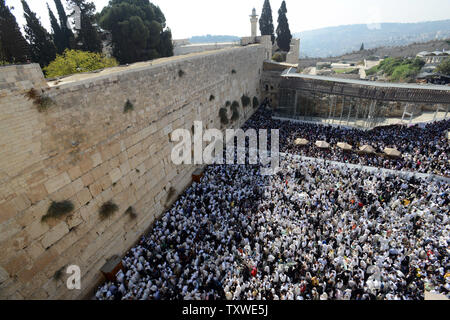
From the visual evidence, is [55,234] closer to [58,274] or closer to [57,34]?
[58,274]

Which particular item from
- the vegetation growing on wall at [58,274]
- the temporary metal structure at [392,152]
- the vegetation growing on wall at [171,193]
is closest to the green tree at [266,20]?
the temporary metal structure at [392,152]

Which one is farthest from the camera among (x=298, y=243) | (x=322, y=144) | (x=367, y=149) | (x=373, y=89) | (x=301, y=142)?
(x=373, y=89)

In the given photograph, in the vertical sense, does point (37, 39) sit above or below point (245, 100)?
above

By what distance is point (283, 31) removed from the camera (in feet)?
99.4

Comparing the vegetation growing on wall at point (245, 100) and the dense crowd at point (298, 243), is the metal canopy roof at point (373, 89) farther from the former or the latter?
the dense crowd at point (298, 243)

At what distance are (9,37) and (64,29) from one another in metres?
5.99

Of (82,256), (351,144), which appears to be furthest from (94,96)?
(351,144)

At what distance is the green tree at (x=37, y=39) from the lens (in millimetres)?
16359

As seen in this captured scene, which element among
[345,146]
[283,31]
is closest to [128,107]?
[345,146]

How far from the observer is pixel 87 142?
6328 millimetres

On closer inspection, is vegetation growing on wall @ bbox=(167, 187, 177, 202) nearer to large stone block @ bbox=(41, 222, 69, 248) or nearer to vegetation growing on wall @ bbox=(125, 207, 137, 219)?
vegetation growing on wall @ bbox=(125, 207, 137, 219)

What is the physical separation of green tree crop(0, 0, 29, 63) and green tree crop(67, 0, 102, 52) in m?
4.00

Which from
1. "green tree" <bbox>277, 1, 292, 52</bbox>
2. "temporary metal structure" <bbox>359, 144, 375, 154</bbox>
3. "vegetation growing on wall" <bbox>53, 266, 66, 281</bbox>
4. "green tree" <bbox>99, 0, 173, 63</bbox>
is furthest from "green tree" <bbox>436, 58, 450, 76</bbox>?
"vegetation growing on wall" <bbox>53, 266, 66, 281</bbox>

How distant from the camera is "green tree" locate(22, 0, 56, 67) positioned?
16.4 meters
